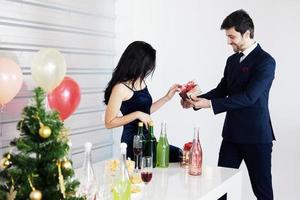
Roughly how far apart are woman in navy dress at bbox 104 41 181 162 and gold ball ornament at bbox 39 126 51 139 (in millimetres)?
1319

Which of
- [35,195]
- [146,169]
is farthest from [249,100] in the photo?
[35,195]

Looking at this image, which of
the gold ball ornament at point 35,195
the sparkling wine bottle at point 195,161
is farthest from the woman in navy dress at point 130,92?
the gold ball ornament at point 35,195

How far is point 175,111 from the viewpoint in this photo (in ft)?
13.2

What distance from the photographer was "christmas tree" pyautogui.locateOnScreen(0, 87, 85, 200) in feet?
3.74

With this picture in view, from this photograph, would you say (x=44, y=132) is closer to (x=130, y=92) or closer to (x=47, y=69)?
(x=47, y=69)

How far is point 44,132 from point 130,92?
58.2 inches

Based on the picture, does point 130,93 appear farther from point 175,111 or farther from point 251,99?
point 175,111

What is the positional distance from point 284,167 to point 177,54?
4.87ft

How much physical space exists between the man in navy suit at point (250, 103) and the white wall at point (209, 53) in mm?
934

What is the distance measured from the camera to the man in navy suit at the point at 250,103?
2600mm

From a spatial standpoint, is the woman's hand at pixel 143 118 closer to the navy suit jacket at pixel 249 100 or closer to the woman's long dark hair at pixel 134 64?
the woman's long dark hair at pixel 134 64

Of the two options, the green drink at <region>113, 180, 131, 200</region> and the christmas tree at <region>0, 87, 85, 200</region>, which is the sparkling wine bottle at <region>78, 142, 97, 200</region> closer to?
the green drink at <region>113, 180, 131, 200</region>

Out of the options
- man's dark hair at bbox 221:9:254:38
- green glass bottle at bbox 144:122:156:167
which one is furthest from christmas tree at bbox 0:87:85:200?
man's dark hair at bbox 221:9:254:38

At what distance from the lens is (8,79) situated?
7.42 feet
